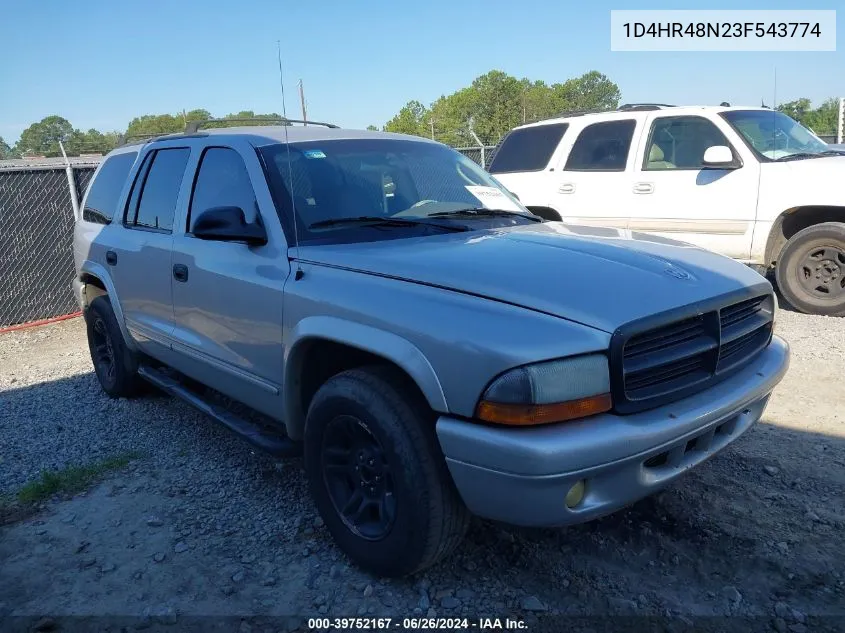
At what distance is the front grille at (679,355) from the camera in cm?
234

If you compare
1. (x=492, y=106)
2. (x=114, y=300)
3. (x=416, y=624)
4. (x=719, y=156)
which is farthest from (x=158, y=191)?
(x=492, y=106)

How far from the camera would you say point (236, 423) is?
142 inches

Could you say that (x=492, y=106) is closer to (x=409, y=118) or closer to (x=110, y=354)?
(x=409, y=118)

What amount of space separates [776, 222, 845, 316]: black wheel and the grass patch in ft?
19.3

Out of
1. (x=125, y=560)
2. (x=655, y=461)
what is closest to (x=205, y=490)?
(x=125, y=560)

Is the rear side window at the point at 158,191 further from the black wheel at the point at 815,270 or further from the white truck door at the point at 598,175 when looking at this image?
the black wheel at the point at 815,270

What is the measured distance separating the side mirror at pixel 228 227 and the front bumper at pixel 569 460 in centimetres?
139

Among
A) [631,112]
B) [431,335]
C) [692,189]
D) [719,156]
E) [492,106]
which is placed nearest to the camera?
[431,335]

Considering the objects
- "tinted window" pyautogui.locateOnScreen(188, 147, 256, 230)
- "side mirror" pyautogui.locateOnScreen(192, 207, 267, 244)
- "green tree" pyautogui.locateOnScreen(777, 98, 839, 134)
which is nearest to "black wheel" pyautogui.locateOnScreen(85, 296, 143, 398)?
"tinted window" pyautogui.locateOnScreen(188, 147, 256, 230)

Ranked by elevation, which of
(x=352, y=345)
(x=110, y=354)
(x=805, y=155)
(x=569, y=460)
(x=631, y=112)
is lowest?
(x=110, y=354)

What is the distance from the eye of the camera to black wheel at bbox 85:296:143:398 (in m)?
5.04

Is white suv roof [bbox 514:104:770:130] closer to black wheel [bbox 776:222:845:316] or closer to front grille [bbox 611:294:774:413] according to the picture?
black wheel [bbox 776:222:845:316]

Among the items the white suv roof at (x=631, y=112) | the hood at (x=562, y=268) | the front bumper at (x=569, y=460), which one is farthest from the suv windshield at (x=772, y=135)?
the front bumper at (x=569, y=460)

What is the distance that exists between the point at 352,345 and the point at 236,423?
125 cm
